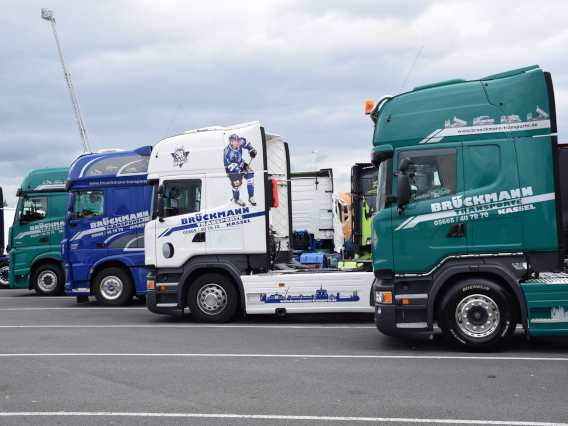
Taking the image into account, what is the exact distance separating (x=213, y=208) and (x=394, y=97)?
4.08 metres

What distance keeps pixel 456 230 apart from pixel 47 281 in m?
13.5

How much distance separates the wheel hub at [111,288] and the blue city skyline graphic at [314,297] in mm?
5051

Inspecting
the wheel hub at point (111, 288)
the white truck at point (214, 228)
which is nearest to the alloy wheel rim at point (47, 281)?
the wheel hub at point (111, 288)

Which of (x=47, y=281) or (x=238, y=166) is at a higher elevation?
(x=238, y=166)

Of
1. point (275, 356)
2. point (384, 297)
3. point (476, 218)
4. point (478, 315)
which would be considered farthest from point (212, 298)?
point (476, 218)

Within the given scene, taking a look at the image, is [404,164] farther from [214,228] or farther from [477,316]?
[214,228]

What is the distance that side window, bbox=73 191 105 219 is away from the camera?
13336 millimetres

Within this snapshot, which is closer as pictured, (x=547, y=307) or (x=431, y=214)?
(x=547, y=307)

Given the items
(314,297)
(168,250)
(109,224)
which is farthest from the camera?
(109,224)

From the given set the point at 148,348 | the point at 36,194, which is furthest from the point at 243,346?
the point at 36,194

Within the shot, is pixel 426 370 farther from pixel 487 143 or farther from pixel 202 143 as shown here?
pixel 202 143

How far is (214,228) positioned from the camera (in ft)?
33.9

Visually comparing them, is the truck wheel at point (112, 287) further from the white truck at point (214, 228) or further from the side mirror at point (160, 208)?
the side mirror at point (160, 208)

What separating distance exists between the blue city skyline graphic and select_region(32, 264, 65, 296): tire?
9.41 m
